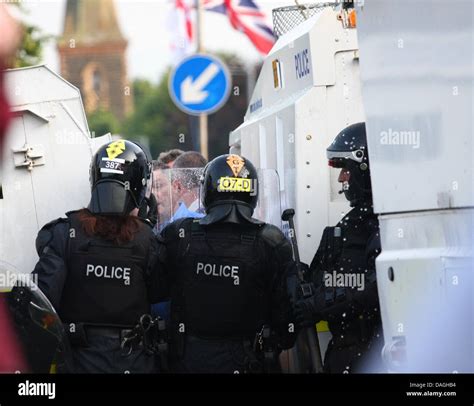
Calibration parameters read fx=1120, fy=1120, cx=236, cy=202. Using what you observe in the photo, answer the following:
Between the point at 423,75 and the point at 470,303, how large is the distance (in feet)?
2.86

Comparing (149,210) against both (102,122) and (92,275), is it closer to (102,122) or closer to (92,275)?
(92,275)

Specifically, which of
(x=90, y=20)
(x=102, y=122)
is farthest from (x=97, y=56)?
(x=102, y=122)

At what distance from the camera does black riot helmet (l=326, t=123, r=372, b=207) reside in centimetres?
612

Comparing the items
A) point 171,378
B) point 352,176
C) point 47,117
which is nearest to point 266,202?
point 352,176

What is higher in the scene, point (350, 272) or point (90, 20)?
point (90, 20)

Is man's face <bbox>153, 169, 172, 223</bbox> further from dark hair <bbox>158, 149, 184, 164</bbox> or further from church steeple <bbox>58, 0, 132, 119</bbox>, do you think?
church steeple <bbox>58, 0, 132, 119</bbox>

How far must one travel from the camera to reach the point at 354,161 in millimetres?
6145

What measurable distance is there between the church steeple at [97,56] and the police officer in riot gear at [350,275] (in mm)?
103605

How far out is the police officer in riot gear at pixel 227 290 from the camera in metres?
5.77

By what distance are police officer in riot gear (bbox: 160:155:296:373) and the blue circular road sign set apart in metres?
8.94

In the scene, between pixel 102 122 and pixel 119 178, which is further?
pixel 102 122

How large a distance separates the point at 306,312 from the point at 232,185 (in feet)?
2.57

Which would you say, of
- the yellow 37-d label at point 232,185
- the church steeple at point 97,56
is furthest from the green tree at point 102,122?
the yellow 37-d label at point 232,185

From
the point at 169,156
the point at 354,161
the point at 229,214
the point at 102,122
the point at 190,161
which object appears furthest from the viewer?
the point at 102,122
